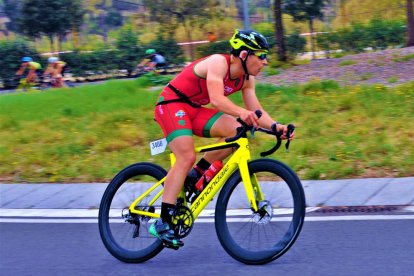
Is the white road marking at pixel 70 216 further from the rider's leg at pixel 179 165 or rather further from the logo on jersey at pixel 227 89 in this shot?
the logo on jersey at pixel 227 89

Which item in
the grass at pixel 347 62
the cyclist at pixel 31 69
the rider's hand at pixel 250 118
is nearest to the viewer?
the rider's hand at pixel 250 118

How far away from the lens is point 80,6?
33594mm

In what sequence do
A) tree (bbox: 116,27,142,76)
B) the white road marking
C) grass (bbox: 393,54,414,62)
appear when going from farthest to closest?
tree (bbox: 116,27,142,76) → grass (bbox: 393,54,414,62) → the white road marking

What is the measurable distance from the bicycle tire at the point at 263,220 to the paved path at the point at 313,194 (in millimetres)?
2201

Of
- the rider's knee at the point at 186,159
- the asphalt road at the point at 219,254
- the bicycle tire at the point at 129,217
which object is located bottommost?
the asphalt road at the point at 219,254

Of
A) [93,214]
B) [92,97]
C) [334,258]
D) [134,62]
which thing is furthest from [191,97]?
[134,62]

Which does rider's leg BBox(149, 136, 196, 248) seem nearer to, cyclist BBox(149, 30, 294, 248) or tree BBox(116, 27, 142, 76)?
cyclist BBox(149, 30, 294, 248)

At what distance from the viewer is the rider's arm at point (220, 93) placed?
535cm

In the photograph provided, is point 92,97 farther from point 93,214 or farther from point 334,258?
point 334,258

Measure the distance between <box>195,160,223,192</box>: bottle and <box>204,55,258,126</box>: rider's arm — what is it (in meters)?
0.50

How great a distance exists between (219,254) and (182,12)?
84.6ft

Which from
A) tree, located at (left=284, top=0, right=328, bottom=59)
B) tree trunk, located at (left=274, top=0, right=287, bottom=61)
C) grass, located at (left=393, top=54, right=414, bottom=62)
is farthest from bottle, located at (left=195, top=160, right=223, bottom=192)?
tree, located at (left=284, top=0, right=328, bottom=59)

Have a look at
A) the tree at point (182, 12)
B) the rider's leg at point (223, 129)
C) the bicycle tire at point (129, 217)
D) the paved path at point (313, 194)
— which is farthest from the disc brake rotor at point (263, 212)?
the tree at point (182, 12)

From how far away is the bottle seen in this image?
5707mm
